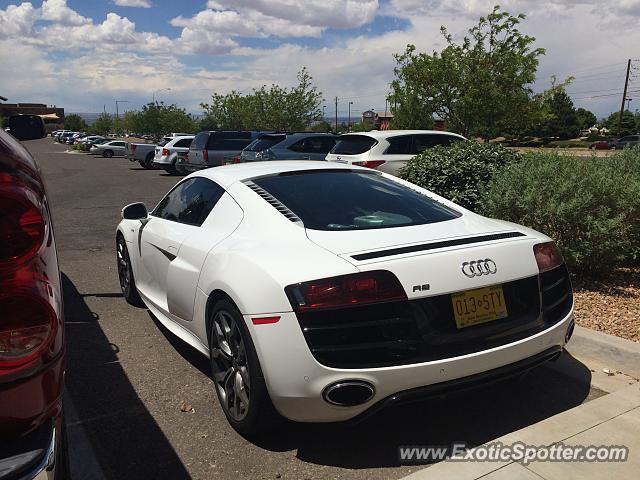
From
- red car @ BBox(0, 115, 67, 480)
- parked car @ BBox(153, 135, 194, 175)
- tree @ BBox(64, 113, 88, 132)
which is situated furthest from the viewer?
tree @ BBox(64, 113, 88, 132)

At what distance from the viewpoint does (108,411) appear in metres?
3.35

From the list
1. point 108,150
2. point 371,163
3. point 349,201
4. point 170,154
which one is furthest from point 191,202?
point 108,150

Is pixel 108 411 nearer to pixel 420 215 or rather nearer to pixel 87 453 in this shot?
pixel 87 453

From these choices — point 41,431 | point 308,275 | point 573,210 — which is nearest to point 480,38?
point 573,210

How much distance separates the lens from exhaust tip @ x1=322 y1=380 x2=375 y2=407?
256 centimetres

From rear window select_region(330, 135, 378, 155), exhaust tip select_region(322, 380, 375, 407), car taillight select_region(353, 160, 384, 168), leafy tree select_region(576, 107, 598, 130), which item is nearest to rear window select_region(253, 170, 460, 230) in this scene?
exhaust tip select_region(322, 380, 375, 407)

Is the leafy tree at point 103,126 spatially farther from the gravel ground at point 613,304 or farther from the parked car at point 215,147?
the gravel ground at point 613,304

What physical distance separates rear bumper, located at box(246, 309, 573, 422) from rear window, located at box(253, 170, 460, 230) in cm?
75

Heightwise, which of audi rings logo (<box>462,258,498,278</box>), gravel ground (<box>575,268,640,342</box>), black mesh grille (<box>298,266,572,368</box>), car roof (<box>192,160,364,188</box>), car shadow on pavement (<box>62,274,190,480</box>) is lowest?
car shadow on pavement (<box>62,274,190,480</box>)

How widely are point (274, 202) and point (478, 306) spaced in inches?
53.6

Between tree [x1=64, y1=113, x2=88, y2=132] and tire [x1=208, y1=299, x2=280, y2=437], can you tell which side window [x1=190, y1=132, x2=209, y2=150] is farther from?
tree [x1=64, y1=113, x2=88, y2=132]

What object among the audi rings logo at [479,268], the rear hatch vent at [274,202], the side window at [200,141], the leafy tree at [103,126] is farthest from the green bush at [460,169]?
the leafy tree at [103,126]

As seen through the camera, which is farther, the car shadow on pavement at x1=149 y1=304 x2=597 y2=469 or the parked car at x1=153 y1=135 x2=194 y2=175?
the parked car at x1=153 y1=135 x2=194 y2=175

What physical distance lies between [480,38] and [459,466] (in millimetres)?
18216
